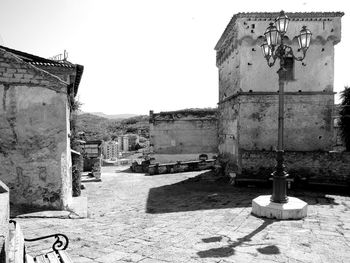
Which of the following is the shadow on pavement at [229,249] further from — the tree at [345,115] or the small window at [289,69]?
the tree at [345,115]

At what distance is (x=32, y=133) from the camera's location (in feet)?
25.7

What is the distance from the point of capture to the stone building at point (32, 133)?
7.63 meters

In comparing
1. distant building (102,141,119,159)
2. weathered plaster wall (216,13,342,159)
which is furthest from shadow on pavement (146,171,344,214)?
distant building (102,141,119,159)

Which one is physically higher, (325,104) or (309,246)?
(325,104)

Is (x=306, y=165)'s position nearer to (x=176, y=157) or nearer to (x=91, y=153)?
(x=176, y=157)

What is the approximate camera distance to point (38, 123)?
7.90m

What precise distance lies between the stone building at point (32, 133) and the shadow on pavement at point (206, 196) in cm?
291

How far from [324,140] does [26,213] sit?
38.6ft

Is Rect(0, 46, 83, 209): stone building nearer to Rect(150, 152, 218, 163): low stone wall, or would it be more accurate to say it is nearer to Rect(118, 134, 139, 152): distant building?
Rect(150, 152, 218, 163): low stone wall

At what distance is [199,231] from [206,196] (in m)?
4.41

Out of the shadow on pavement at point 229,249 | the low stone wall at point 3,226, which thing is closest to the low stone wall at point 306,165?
the shadow on pavement at point 229,249

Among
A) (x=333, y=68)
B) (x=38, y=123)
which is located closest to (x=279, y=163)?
(x=38, y=123)

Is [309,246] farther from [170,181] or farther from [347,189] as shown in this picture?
[170,181]

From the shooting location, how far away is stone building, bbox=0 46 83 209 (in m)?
7.63
